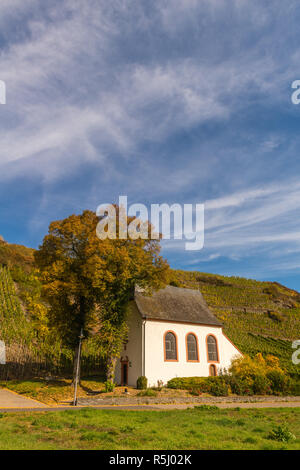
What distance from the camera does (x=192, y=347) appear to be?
31.4 metres

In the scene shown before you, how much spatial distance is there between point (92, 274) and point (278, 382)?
18.7m

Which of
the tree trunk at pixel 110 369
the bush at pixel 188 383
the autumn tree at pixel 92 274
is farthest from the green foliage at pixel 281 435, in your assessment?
the bush at pixel 188 383

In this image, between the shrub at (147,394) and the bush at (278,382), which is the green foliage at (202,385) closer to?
the shrub at (147,394)

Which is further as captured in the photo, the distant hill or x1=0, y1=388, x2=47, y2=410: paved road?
the distant hill

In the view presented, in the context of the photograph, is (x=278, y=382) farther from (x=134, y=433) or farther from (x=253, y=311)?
(x=253, y=311)

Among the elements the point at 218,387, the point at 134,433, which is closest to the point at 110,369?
the point at 218,387

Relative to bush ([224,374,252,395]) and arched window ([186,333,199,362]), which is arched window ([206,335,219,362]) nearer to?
arched window ([186,333,199,362])

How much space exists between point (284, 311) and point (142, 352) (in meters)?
45.5

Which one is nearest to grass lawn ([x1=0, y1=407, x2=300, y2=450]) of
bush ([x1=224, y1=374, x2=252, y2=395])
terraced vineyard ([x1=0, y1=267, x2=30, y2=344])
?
bush ([x1=224, y1=374, x2=252, y2=395])

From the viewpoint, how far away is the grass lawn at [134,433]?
27.6 feet

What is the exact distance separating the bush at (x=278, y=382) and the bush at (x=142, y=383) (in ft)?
36.1

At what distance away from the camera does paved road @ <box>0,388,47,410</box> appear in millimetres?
17542

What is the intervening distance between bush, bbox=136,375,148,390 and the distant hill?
8482 mm

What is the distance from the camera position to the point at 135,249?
2638cm
